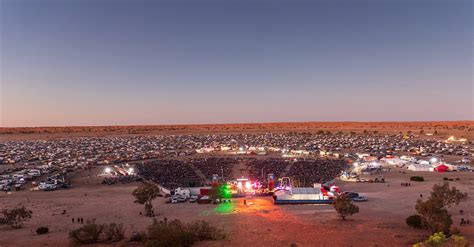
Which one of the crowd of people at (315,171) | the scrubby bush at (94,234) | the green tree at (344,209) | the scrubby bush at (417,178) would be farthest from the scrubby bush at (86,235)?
the scrubby bush at (417,178)

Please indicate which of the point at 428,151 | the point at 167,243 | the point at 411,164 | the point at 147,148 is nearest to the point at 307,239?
the point at 167,243

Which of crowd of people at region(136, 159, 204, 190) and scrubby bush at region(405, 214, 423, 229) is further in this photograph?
crowd of people at region(136, 159, 204, 190)

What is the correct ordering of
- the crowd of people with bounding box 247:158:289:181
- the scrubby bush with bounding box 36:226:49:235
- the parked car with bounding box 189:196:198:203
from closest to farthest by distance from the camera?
the scrubby bush with bounding box 36:226:49:235, the parked car with bounding box 189:196:198:203, the crowd of people with bounding box 247:158:289:181

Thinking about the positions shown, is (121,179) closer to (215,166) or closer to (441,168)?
(215,166)

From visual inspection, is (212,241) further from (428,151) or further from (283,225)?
(428,151)

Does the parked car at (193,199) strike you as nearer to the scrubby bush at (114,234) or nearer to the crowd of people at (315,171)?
the scrubby bush at (114,234)

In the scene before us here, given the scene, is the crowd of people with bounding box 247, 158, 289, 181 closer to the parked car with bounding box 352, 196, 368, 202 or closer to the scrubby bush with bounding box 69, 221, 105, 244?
the parked car with bounding box 352, 196, 368, 202

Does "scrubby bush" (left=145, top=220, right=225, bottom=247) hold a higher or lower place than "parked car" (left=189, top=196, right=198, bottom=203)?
higher

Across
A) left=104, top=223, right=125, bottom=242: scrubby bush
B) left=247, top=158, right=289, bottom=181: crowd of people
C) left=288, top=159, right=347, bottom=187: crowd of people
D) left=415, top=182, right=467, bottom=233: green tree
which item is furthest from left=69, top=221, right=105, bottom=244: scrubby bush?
left=247, top=158, right=289, bottom=181: crowd of people

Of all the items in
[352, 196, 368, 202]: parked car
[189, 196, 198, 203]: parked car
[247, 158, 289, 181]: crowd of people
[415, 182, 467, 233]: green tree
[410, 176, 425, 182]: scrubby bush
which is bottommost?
[189, 196, 198, 203]: parked car
